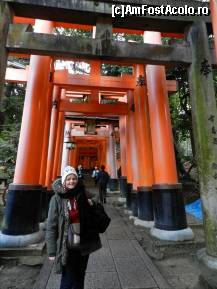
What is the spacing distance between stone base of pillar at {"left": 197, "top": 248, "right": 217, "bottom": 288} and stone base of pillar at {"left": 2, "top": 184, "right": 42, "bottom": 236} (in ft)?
11.8

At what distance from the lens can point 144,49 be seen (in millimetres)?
4508

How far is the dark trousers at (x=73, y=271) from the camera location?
270 centimetres

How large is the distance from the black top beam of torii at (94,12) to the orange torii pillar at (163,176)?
6.52ft

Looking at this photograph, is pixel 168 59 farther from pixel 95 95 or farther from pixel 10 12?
pixel 95 95

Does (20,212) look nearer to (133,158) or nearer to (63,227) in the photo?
(63,227)

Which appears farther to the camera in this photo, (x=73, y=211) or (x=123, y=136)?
(x=123, y=136)

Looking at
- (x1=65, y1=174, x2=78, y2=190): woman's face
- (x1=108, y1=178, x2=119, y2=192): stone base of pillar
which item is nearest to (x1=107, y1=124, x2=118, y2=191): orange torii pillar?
(x1=108, y1=178, x2=119, y2=192): stone base of pillar

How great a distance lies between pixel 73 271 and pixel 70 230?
1.59 ft

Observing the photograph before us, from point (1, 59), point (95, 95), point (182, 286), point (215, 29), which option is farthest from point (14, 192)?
point (95, 95)

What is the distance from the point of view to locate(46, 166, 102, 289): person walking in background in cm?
263

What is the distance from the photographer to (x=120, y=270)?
4297 mm

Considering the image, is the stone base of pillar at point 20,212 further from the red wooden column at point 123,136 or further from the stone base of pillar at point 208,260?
the red wooden column at point 123,136

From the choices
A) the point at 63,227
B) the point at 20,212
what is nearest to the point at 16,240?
the point at 20,212

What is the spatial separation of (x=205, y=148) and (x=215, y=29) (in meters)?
2.07
